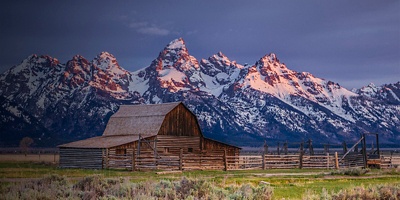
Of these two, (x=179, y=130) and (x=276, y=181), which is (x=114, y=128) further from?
(x=276, y=181)

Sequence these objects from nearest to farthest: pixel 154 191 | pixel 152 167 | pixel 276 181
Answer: pixel 154 191
pixel 276 181
pixel 152 167

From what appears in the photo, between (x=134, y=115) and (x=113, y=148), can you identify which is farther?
(x=134, y=115)

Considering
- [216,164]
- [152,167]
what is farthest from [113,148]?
[216,164]

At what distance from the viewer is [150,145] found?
48.1 m

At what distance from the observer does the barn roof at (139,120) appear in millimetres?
51281

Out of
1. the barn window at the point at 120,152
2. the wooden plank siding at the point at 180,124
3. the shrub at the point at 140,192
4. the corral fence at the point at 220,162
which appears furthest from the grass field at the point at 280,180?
the wooden plank siding at the point at 180,124

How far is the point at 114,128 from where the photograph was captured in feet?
183

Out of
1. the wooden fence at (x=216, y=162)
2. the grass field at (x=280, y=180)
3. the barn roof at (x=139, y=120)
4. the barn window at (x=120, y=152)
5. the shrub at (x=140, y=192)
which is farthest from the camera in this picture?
the barn roof at (x=139, y=120)

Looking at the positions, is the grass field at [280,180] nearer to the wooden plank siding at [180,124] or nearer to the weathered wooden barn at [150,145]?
the weathered wooden barn at [150,145]

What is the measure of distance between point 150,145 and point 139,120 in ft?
20.8

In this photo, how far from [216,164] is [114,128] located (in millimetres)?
15067

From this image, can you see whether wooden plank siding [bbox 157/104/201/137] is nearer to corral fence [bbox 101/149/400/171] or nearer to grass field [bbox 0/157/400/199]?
corral fence [bbox 101/149/400/171]

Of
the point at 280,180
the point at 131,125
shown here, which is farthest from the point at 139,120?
the point at 280,180

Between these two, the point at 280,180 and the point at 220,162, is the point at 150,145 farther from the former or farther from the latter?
the point at 280,180
